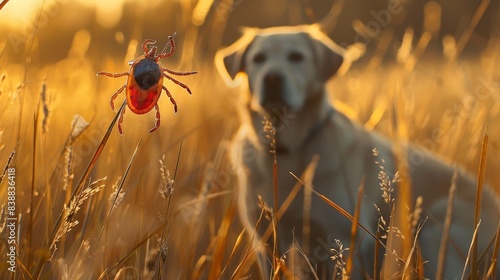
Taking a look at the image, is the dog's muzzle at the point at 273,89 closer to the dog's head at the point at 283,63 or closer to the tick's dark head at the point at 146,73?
the dog's head at the point at 283,63

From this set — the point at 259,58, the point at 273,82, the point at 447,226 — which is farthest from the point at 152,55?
the point at 259,58

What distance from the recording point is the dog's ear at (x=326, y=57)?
4.13m

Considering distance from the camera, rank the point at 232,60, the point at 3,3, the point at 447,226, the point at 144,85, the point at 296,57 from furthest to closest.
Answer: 1. the point at 232,60
2. the point at 296,57
3. the point at 447,226
4. the point at 3,3
5. the point at 144,85

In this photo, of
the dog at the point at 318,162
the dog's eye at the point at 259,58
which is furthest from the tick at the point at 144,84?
the dog's eye at the point at 259,58

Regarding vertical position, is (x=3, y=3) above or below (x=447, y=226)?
above

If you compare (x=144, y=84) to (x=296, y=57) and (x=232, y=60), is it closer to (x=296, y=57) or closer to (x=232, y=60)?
(x=296, y=57)

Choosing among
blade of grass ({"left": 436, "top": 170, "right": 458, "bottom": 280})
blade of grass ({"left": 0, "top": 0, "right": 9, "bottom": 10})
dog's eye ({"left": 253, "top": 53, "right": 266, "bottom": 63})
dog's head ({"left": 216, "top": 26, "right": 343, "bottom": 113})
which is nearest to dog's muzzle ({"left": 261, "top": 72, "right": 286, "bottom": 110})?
dog's head ({"left": 216, "top": 26, "right": 343, "bottom": 113})

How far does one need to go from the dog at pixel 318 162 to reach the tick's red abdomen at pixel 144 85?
7.91ft

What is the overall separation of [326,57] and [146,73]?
3359 mm

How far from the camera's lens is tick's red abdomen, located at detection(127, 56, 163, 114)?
2.82 feet

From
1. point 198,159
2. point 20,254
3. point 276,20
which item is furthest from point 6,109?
point 276,20

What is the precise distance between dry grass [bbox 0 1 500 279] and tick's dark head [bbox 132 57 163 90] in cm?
15

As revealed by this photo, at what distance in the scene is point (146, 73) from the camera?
3.03 feet

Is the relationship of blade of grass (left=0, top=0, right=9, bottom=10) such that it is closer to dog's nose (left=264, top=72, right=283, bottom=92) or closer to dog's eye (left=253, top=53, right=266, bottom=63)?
dog's nose (left=264, top=72, right=283, bottom=92)
